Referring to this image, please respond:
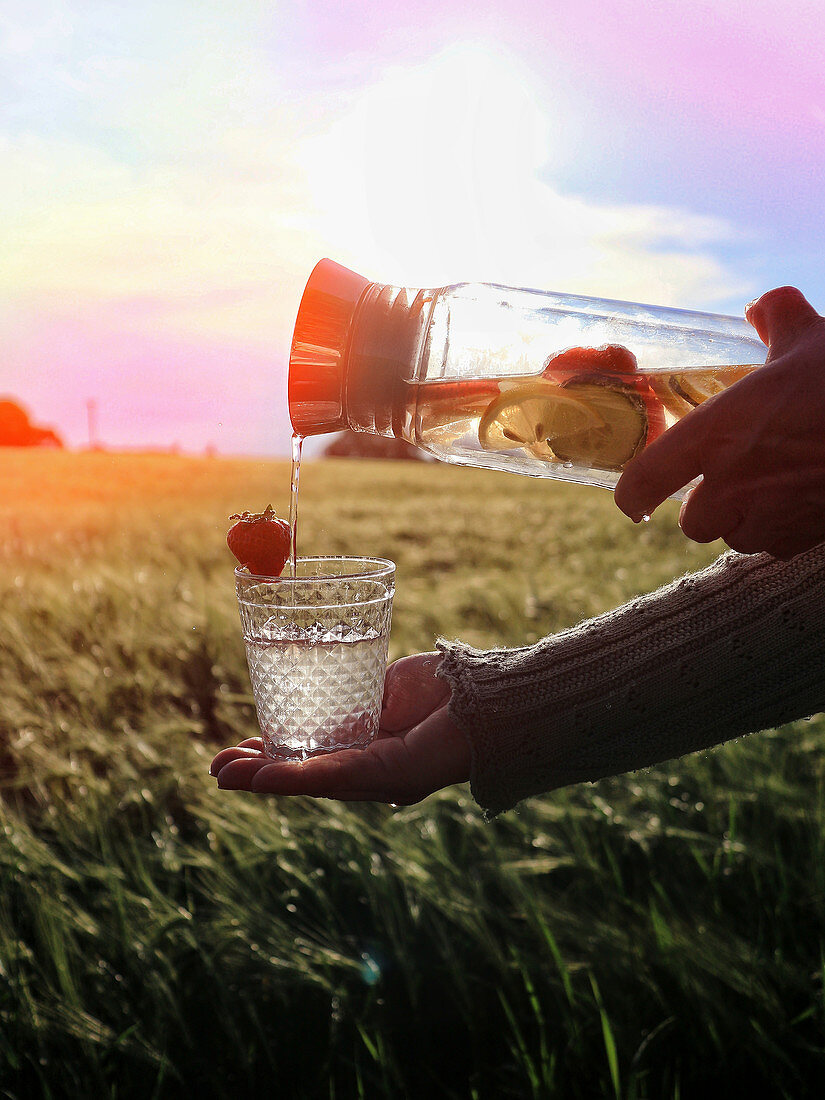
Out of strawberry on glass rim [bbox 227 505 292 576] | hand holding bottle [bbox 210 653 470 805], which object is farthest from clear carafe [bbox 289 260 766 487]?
hand holding bottle [bbox 210 653 470 805]

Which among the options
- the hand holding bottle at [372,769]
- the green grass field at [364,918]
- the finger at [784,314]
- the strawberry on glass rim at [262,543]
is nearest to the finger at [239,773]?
the hand holding bottle at [372,769]

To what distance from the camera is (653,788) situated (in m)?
2.63

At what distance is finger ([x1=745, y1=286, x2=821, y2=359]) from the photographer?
1134mm

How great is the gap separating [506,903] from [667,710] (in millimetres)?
1041

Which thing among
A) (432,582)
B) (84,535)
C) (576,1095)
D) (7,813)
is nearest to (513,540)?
(432,582)

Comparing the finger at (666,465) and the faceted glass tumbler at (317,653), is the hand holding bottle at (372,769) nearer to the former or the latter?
the faceted glass tumbler at (317,653)

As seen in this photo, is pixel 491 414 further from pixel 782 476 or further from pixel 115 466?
pixel 115 466

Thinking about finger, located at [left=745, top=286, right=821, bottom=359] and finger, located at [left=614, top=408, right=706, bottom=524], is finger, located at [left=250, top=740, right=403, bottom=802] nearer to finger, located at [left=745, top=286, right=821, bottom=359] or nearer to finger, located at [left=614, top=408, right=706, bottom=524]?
finger, located at [left=614, top=408, right=706, bottom=524]

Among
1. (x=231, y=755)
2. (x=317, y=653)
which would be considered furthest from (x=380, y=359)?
(x=231, y=755)

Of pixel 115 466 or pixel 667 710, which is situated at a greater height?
pixel 115 466

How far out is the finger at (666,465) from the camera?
3.58 feet

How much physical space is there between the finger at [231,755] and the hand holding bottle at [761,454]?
0.73 metres

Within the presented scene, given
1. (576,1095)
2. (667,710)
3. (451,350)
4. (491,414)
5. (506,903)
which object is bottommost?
(576,1095)

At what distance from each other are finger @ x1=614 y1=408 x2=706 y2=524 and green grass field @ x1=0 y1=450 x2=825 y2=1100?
3.83 ft
